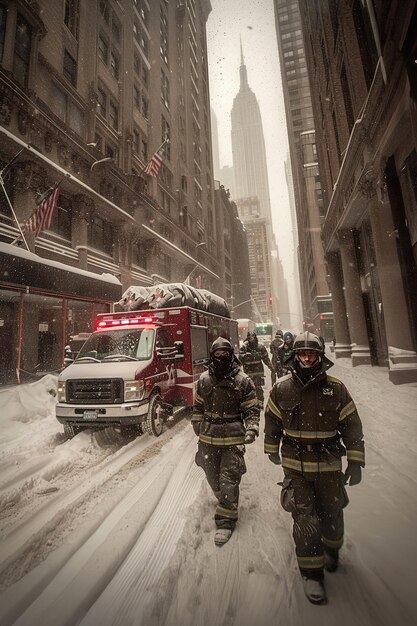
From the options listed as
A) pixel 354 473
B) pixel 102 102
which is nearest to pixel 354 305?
pixel 354 473

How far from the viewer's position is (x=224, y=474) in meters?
3.23

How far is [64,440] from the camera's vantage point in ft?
20.5

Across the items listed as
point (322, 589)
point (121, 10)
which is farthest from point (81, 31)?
point (322, 589)

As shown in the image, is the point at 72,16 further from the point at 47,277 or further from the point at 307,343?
the point at 307,343

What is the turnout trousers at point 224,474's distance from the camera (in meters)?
3.07

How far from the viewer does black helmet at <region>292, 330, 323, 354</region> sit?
2.57 metres

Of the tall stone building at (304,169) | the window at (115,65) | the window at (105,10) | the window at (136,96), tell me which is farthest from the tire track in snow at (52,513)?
the tall stone building at (304,169)

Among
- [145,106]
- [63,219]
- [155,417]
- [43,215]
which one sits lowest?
[155,417]

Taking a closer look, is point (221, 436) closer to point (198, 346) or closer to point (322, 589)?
point (322, 589)

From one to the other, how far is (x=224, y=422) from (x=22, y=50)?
792 inches

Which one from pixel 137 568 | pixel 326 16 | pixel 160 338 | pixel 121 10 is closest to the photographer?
pixel 137 568

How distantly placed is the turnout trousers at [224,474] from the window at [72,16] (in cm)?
2615

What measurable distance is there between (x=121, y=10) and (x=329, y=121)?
21604 mm

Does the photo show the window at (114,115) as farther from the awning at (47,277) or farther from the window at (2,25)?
the awning at (47,277)
